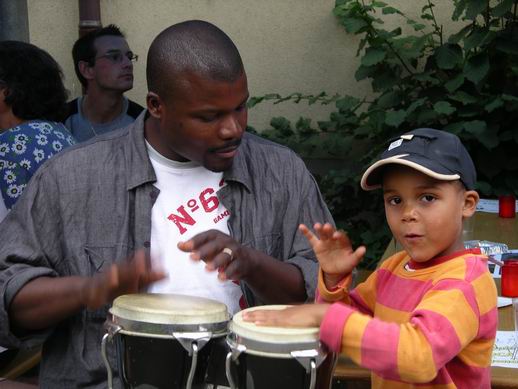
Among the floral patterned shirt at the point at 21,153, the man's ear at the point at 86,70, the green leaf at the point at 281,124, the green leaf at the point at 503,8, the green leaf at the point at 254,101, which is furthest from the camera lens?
the green leaf at the point at 281,124

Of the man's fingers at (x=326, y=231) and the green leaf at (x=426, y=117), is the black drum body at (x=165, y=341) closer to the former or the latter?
the man's fingers at (x=326, y=231)

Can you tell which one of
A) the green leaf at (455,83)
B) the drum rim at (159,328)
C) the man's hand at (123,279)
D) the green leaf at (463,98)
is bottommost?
the drum rim at (159,328)

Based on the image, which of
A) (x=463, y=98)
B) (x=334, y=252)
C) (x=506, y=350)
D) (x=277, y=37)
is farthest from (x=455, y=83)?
(x=334, y=252)

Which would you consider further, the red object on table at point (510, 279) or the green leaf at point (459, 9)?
the green leaf at point (459, 9)

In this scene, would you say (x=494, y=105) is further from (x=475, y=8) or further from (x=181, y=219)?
(x=181, y=219)

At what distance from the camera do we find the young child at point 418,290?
80.3 inches

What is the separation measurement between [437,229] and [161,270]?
0.71 m

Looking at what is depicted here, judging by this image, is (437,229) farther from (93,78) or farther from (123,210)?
(93,78)

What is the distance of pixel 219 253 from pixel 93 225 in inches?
21.3

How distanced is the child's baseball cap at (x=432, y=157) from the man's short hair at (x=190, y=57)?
58cm

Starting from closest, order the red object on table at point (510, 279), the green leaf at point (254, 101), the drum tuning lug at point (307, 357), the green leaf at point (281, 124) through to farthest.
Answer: the drum tuning lug at point (307, 357), the red object on table at point (510, 279), the green leaf at point (254, 101), the green leaf at point (281, 124)

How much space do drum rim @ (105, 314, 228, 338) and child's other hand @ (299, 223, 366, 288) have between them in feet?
1.02

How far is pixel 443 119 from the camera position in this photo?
575cm

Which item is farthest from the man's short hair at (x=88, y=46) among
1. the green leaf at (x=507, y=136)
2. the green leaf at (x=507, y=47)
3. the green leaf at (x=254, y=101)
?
the green leaf at (x=507, y=136)
